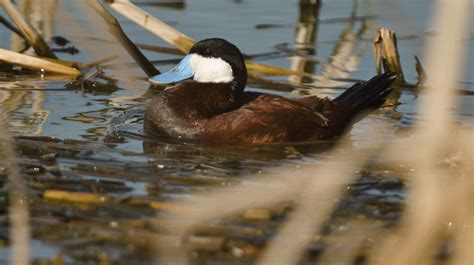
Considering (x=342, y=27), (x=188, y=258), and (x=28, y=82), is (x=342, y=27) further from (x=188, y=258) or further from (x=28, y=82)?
(x=188, y=258)

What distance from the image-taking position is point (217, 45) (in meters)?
5.89

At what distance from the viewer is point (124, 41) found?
6.42 metres

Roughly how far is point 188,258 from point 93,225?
0.49 meters

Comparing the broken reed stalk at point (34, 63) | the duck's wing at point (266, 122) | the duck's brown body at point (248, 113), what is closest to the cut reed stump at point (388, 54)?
the duck's brown body at point (248, 113)

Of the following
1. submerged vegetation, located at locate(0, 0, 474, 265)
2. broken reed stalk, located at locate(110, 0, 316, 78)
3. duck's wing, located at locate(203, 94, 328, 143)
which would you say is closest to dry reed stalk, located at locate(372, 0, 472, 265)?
submerged vegetation, located at locate(0, 0, 474, 265)

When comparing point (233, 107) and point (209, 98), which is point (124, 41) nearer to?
point (209, 98)

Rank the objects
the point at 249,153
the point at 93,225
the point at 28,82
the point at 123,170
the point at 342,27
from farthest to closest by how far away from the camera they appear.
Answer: the point at 342,27 < the point at 28,82 < the point at 249,153 < the point at 123,170 < the point at 93,225

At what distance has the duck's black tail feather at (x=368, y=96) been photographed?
20.0 ft

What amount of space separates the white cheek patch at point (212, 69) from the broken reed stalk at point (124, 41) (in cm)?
52

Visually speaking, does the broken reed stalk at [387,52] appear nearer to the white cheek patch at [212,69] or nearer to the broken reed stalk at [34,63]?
the white cheek patch at [212,69]

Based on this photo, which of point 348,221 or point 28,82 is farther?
point 28,82

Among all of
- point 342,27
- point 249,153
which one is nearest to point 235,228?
point 249,153

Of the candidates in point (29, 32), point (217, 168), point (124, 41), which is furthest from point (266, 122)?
point (29, 32)

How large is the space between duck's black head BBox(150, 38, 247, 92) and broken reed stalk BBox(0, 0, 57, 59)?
3.71 feet
